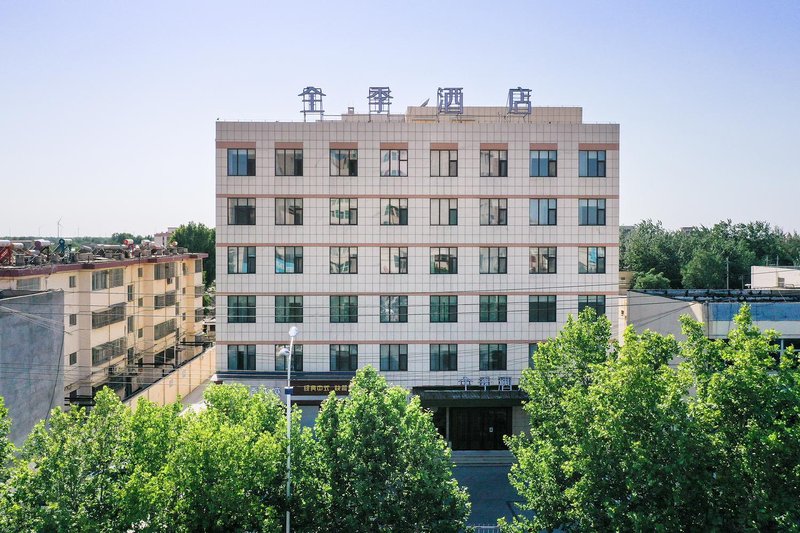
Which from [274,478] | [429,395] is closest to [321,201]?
[429,395]

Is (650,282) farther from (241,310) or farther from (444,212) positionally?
(241,310)

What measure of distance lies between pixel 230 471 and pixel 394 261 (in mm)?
15796

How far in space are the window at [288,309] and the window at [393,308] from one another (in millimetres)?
3590

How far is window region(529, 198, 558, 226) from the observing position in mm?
28531

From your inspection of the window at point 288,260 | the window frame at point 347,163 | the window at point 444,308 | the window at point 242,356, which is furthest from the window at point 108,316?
the window at point 444,308

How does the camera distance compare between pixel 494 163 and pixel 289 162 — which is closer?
pixel 289 162

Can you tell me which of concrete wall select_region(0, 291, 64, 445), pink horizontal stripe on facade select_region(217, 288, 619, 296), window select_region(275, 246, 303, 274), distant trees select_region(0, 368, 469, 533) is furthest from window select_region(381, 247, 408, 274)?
concrete wall select_region(0, 291, 64, 445)

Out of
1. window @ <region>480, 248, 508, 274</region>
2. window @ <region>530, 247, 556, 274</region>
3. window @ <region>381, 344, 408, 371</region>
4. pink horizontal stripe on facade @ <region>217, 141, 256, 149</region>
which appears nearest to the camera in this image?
pink horizontal stripe on facade @ <region>217, 141, 256, 149</region>

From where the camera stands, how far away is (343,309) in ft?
92.4

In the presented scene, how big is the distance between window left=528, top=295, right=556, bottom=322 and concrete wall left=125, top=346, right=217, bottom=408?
53.2 ft

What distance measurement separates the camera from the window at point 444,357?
1121 inches

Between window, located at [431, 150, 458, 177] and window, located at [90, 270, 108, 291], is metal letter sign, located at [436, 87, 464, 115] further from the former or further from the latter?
window, located at [90, 270, 108, 291]

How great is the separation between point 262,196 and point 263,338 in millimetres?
6183

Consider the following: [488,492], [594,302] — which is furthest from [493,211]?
[488,492]
